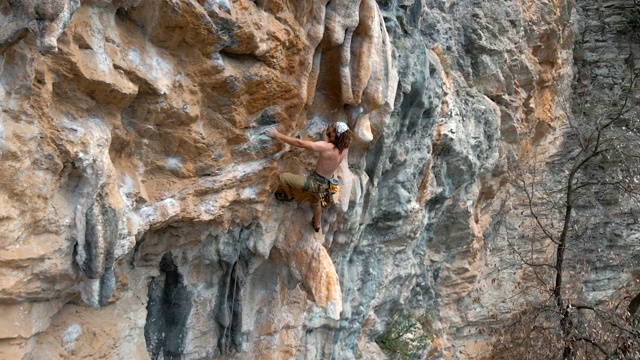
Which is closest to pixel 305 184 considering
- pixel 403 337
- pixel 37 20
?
pixel 37 20

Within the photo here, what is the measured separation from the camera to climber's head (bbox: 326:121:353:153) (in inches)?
174

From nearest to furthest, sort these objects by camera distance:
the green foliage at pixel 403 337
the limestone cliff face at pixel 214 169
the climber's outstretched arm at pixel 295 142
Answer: the limestone cliff face at pixel 214 169
the climber's outstretched arm at pixel 295 142
the green foliage at pixel 403 337

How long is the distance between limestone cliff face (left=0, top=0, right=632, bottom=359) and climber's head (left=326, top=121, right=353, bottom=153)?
0.29 m

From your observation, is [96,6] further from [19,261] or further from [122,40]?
[19,261]

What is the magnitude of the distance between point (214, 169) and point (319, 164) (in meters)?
0.83

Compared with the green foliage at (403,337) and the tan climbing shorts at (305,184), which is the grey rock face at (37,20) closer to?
the tan climbing shorts at (305,184)

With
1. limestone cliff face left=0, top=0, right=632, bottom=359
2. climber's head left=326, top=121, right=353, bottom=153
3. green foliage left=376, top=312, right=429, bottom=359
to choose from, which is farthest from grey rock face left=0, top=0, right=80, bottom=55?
green foliage left=376, top=312, right=429, bottom=359

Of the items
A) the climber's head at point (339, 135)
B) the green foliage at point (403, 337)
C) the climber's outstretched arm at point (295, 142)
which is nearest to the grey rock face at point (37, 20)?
the climber's outstretched arm at point (295, 142)

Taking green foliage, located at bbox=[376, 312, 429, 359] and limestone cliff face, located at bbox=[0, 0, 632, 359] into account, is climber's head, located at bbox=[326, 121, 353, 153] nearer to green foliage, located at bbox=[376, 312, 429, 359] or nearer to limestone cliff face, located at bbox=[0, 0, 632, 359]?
limestone cliff face, located at bbox=[0, 0, 632, 359]

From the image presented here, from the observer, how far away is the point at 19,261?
125 inches

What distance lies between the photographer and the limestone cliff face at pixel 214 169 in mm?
3176

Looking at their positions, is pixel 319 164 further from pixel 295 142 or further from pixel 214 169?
pixel 214 169

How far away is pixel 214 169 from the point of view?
164 inches

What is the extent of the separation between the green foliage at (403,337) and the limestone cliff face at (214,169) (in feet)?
0.61
